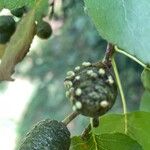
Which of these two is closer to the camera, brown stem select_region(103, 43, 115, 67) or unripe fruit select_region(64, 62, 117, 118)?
unripe fruit select_region(64, 62, 117, 118)

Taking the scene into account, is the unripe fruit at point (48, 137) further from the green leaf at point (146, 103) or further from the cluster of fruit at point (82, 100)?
the green leaf at point (146, 103)

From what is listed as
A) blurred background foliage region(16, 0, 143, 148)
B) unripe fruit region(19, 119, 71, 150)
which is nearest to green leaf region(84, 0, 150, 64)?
unripe fruit region(19, 119, 71, 150)

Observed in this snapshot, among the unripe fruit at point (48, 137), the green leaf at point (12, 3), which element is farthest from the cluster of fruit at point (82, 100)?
the green leaf at point (12, 3)

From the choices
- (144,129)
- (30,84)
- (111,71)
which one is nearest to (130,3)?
(111,71)

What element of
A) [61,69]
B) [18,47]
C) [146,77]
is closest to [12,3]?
[18,47]

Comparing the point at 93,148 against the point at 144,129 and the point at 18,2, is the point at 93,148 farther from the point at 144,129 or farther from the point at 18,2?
the point at 18,2

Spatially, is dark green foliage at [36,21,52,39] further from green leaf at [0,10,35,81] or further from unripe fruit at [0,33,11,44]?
green leaf at [0,10,35,81]
